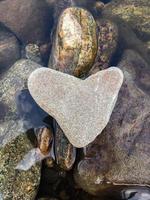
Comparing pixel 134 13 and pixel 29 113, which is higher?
pixel 134 13

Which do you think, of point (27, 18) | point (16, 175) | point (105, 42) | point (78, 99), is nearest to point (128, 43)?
point (105, 42)

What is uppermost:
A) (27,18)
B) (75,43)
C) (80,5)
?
(75,43)

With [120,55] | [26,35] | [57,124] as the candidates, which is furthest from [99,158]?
[26,35]

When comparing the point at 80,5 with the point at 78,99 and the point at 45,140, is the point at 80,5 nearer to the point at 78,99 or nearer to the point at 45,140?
the point at 78,99

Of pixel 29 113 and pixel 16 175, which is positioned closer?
pixel 16 175

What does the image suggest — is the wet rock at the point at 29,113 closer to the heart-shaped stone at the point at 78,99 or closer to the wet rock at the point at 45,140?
the wet rock at the point at 45,140

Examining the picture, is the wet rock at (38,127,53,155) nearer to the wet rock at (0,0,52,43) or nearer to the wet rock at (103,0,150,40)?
the wet rock at (0,0,52,43)

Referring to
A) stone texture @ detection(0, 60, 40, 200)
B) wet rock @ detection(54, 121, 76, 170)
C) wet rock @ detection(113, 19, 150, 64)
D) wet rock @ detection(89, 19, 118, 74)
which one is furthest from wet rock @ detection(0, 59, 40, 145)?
wet rock @ detection(113, 19, 150, 64)
